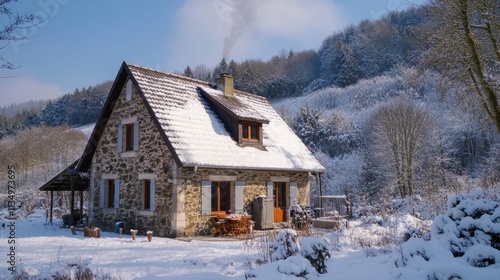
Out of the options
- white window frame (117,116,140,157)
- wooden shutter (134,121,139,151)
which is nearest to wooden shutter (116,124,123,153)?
white window frame (117,116,140,157)

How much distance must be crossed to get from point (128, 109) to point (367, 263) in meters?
11.9

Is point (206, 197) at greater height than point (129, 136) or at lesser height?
lesser

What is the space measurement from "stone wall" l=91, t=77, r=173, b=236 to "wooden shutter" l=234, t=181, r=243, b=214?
2.62 m

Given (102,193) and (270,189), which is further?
(102,193)

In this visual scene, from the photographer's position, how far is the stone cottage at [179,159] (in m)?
13.2

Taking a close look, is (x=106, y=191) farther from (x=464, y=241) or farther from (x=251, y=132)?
(x=464, y=241)

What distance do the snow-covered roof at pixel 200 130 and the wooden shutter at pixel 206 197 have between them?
0.82 m

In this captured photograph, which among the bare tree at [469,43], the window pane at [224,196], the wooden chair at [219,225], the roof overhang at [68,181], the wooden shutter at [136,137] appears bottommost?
the wooden chair at [219,225]

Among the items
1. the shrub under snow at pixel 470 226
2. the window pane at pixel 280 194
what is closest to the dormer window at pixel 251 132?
the window pane at pixel 280 194

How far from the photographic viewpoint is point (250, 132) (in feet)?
53.7

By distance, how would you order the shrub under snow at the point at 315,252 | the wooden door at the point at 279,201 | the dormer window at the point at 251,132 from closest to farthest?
the shrub under snow at the point at 315,252 < the dormer window at the point at 251,132 < the wooden door at the point at 279,201

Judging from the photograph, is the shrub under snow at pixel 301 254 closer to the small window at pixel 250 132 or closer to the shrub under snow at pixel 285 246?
the shrub under snow at pixel 285 246

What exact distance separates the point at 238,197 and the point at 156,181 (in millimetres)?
3218

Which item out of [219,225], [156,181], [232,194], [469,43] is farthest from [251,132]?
[469,43]
